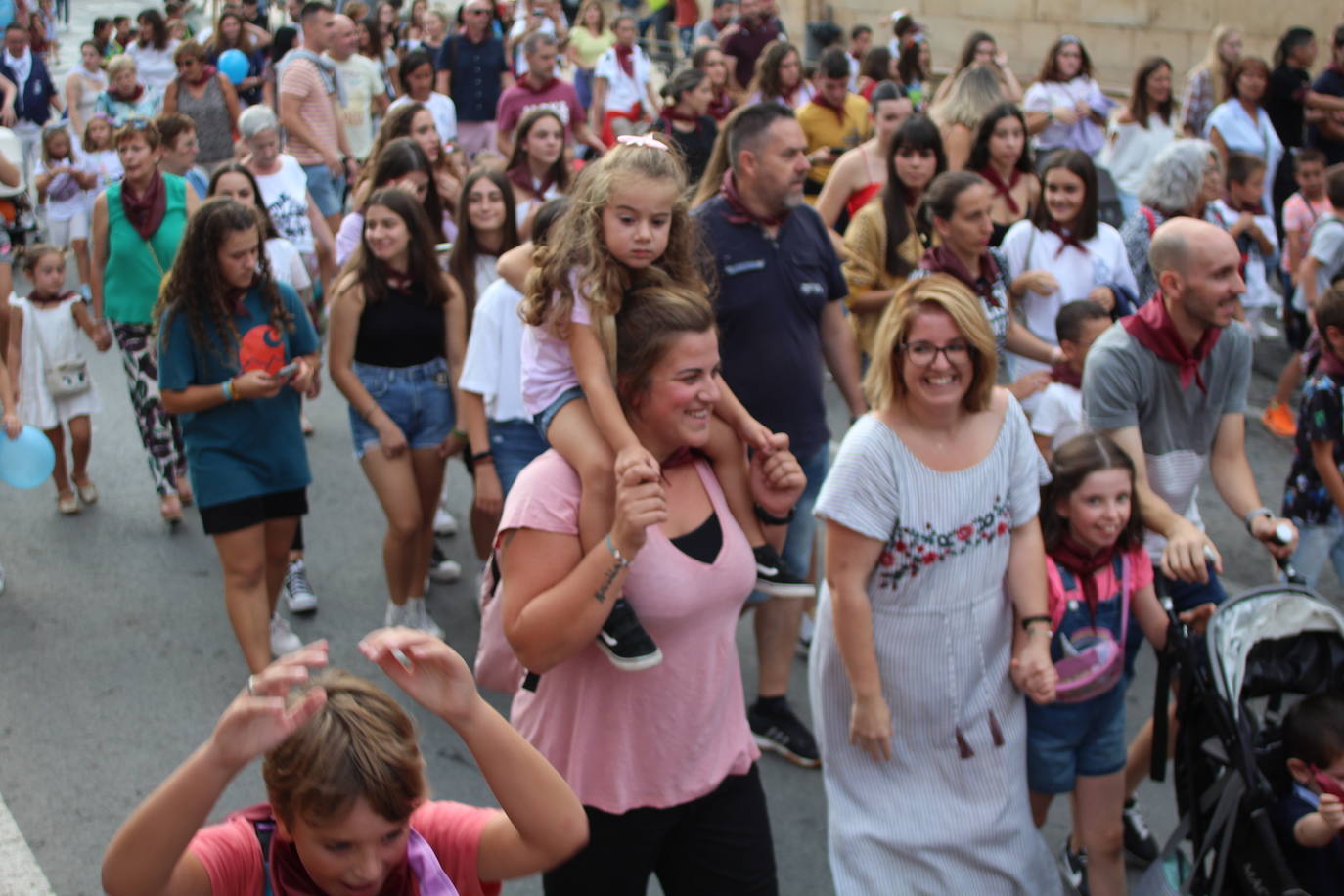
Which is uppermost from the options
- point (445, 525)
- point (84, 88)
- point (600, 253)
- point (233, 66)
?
point (600, 253)

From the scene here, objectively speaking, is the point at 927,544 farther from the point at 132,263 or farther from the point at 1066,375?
the point at 132,263

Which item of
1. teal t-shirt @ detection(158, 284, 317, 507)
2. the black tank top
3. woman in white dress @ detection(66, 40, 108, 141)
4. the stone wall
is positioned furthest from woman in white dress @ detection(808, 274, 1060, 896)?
the stone wall

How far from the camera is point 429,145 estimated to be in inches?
313

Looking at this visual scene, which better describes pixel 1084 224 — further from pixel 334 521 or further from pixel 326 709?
pixel 326 709

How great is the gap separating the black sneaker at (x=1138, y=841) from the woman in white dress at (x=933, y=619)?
0.83 metres

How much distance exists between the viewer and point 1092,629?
4004 millimetres

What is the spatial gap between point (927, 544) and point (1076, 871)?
55.8 inches

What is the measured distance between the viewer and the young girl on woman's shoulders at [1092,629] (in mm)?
3973

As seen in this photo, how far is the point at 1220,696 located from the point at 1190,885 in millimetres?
518

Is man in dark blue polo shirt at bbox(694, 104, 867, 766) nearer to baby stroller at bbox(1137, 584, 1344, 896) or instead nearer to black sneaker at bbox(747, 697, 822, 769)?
black sneaker at bbox(747, 697, 822, 769)

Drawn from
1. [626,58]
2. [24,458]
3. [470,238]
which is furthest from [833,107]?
[24,458]

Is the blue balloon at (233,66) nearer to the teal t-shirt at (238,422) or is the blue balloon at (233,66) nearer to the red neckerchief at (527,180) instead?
the red neckerchief at (527,180)

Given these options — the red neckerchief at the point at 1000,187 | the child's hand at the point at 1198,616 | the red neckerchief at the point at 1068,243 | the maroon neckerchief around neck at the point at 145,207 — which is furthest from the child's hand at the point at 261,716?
the red neckerchief at the point at 1000,187

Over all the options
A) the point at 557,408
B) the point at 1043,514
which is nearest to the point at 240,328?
the point at 557,408
